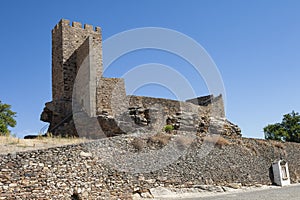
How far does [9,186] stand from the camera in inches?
446

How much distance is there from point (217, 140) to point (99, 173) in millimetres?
8307

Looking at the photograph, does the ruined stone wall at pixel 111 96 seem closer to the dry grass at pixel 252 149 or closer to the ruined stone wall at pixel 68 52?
the ruined stone wall at pixel 68 52

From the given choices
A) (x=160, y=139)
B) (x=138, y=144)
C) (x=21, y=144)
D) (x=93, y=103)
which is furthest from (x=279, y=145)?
(x=21, y=144)

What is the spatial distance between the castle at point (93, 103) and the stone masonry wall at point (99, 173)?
226 centimetres

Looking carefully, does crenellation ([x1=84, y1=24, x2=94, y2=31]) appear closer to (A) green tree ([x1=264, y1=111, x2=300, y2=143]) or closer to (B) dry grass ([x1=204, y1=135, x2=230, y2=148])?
(B) dry grass ([x1=204, y1=135, x2=230, y2=148])

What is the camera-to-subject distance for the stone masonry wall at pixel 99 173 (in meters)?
11.7

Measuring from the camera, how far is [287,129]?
4212cm

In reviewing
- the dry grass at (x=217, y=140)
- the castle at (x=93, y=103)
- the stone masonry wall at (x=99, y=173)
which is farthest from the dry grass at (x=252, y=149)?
the dry grass at (x=217, y=140)

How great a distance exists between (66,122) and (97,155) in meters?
7.10

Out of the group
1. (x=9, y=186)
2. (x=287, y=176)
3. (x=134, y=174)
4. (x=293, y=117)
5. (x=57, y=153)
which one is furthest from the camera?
(x=293, y=117)

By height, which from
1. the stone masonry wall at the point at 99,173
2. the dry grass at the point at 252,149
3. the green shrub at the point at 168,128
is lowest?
the stone masonry wall at the point at 99,173

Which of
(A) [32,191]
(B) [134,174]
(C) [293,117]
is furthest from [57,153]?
(C) [293,117]

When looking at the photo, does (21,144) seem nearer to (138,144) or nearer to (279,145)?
(138,144)

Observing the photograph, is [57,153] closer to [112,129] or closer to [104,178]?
[104,178]
